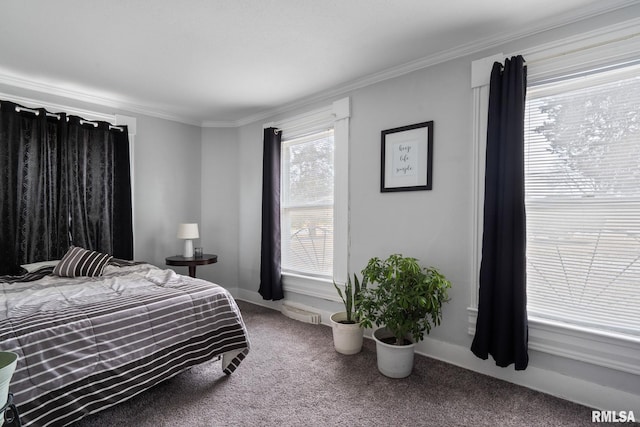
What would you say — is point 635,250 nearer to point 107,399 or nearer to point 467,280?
point 467,280

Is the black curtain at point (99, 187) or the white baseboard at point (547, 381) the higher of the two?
the black curtain at point (99, 187)

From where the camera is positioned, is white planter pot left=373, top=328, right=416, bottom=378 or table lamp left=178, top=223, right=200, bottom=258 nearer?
white planter pot left=373, top=328, right=416, bottom=378

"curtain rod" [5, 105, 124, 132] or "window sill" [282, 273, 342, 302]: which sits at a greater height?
"curtain rod" [5, 105, 124, 132]

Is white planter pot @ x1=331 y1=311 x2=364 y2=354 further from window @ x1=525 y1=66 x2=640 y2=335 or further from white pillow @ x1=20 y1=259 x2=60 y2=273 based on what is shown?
white pillow @ x1=20 y1=259 x2=60 y2=273

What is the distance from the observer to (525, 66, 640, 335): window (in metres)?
1.96

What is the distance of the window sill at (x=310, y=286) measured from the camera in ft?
11.4

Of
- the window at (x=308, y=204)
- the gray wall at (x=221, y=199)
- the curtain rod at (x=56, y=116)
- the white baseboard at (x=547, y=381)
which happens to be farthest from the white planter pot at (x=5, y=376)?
the gray wall at (x=221, y=199)

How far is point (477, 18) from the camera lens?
2.21 meters

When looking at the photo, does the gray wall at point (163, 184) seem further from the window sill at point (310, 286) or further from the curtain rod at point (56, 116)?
the window sill at point (310, 286)

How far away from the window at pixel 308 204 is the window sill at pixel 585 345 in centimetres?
191

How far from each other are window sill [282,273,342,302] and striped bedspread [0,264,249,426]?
123 cm

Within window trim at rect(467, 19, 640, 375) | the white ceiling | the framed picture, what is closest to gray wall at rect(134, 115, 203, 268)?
the white ceiling

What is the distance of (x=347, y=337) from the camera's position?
276 centimetres

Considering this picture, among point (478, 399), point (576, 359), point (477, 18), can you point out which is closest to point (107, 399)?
point (478, 399)
